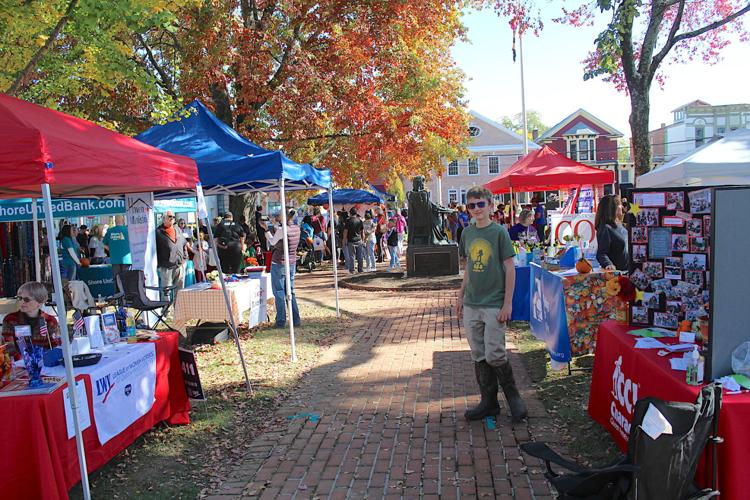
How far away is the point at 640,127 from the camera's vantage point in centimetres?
984

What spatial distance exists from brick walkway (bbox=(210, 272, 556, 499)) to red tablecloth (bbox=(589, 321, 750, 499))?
58cm

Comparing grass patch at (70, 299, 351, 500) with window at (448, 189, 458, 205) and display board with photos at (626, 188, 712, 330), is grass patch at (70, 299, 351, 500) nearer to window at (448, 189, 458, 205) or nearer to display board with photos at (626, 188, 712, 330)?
display board with photos at (626, 188, 712, 330)

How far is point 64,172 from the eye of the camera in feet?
12.5

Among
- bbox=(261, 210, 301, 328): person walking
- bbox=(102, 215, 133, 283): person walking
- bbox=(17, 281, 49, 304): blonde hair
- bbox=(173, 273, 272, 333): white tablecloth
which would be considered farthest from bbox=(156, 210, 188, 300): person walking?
bbox=(17, 281, 49, 304): blonde hair

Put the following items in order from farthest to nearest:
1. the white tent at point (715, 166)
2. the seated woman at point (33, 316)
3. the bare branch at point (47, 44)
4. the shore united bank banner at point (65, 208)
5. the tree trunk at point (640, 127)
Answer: the shore united bank banner at point (65, 208) → the tree trunk at point (640, 127) → the bare branch at point (47, 44) → the seated woman at point (33, 316) → the white tent at point (715, 166)

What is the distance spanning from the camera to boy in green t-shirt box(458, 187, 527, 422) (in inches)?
190

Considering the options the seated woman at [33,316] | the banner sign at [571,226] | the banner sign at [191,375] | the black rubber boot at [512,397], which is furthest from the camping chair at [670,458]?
the banner sign at [571,226]

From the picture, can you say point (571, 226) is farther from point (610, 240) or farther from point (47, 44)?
point (47, 44)

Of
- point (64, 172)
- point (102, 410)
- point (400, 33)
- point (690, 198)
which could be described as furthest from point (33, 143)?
point (400, 33)

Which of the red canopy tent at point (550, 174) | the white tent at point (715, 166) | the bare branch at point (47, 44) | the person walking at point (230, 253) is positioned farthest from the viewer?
the person walking at point (230, 253)

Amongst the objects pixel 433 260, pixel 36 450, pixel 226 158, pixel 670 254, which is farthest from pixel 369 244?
pixel 36 450

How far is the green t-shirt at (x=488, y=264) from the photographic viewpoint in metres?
4.84

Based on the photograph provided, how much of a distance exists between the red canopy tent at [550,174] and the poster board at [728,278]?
8856mm

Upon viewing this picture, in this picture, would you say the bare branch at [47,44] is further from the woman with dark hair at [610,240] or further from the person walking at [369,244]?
the person walking at [369,244]
